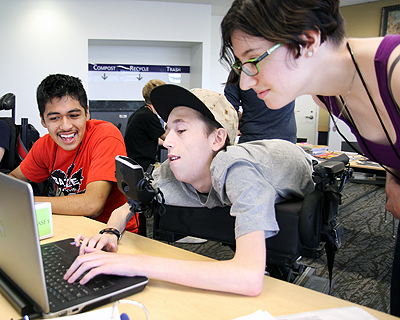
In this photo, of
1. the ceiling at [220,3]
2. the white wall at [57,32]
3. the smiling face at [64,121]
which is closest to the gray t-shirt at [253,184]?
the smiling face at [64,121]

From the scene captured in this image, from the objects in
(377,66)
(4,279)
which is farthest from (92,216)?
(377,66)

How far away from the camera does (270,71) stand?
32.8 inches

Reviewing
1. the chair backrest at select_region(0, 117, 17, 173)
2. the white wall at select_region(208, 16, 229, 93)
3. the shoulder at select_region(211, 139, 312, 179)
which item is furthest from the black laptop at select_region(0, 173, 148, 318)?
the white wall at select_region(208, 16, 229, 93)

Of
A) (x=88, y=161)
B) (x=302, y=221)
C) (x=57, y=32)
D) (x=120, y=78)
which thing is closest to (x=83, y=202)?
(x=88, y=161)

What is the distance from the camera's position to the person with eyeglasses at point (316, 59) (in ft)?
2.55

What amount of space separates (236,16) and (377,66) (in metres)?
0.35

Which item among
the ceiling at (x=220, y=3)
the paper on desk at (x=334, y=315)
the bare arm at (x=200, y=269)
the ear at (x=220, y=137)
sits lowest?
the paper on desk at (x=334, y=315)

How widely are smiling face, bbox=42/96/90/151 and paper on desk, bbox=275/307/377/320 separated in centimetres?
139

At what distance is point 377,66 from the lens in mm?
798

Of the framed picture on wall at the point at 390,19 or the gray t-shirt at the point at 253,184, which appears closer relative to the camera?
the gray t-shirt at the point at 253,184

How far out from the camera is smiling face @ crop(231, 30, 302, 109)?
2.67 ft

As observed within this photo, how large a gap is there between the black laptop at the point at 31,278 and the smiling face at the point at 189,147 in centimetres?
42

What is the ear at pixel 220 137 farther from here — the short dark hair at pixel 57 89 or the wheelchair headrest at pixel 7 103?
the wheelchair headrest at pixel 7 103

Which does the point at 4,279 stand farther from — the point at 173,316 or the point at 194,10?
the point at 194,10
